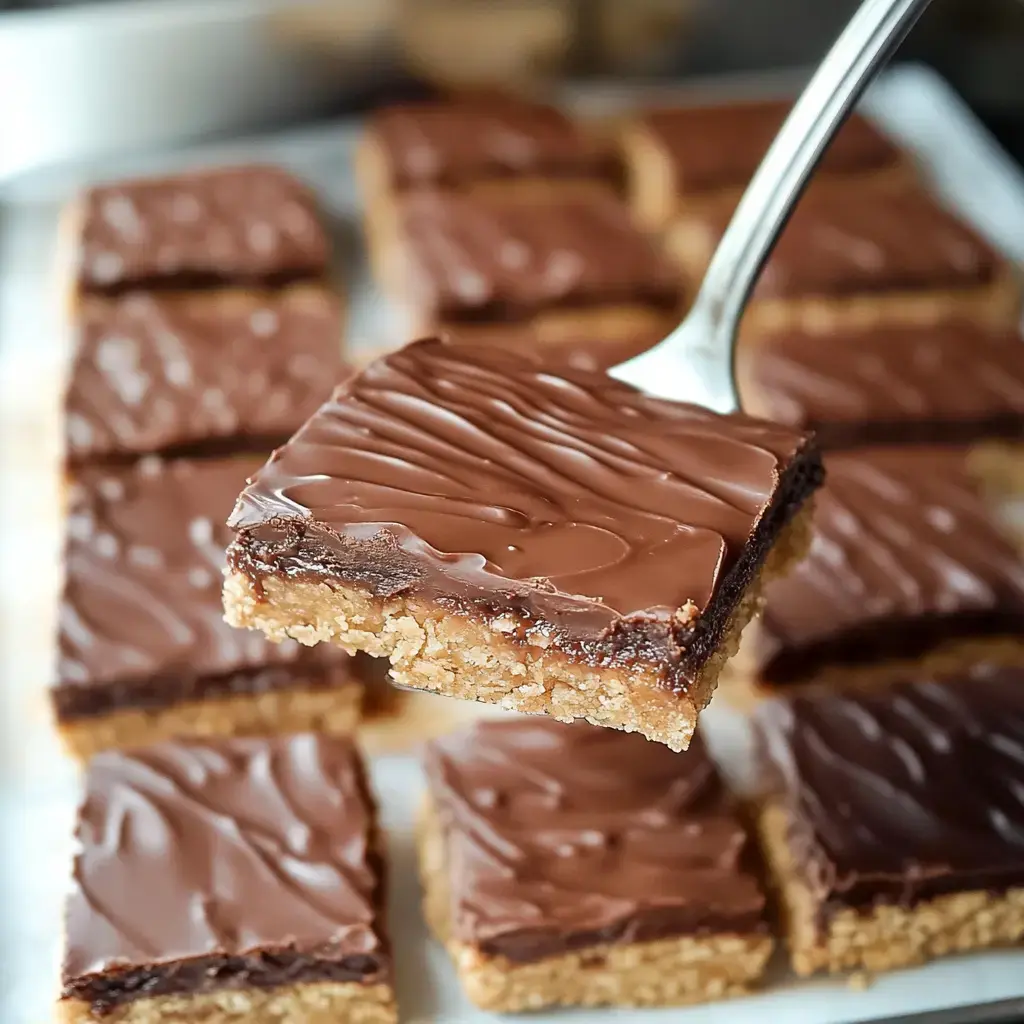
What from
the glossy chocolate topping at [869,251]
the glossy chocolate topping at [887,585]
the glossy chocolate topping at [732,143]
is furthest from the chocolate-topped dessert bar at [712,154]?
the glossy chocolate topping at [887,585]

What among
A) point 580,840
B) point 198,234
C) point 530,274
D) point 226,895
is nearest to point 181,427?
point 198,234

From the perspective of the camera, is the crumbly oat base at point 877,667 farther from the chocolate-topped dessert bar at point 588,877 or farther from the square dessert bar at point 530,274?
the square dessert bar at point 530,274

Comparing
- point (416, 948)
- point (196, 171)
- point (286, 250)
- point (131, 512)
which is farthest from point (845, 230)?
point (416, 948)

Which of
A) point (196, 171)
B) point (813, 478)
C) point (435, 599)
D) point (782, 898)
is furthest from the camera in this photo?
point (196, 171)

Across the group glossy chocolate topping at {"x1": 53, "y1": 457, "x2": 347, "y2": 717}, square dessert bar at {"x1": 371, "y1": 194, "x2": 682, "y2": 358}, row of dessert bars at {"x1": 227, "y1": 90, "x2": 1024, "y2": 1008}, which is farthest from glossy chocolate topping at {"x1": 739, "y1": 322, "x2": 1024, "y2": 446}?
glossy chocolate topping at {"x1": 53, "y1": 457, "x2": 347, "y2": 717}

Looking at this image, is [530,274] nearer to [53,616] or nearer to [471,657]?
[53,616]

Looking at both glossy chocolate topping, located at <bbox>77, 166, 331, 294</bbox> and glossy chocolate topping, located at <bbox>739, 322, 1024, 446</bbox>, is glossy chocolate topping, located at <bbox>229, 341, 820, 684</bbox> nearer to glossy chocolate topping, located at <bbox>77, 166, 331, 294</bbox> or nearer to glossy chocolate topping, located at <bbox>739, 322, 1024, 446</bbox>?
glossy chocolate topping, located at <bbox>739, 322, 1024, 446</bbox>

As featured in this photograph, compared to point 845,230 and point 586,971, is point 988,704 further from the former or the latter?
point 845,230
